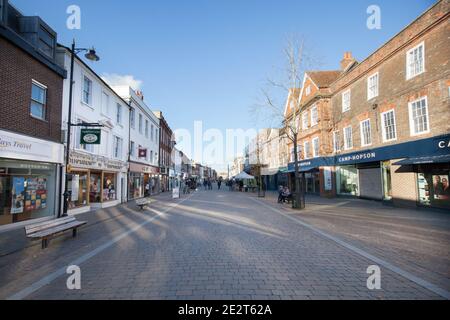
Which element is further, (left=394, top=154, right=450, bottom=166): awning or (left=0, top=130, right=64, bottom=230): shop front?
(left=394, top=154, right=450, bottom=166): awning

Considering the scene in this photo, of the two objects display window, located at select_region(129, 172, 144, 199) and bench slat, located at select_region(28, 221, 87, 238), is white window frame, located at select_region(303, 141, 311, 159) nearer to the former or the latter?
display window, located at select_region(129, 172, 144, 199)

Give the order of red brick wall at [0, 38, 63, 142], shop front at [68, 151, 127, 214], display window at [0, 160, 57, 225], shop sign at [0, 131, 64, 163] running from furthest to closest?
shop front at [68, 151, 127, 214], display window at [0, 160, 57, 225], red brick wall at [0, 38, 63, 142], shop sign at [0, 131, 64, 163]

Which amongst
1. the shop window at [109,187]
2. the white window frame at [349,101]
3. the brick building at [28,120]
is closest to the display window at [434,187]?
the white window frame at [349,101]

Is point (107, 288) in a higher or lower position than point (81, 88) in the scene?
lower

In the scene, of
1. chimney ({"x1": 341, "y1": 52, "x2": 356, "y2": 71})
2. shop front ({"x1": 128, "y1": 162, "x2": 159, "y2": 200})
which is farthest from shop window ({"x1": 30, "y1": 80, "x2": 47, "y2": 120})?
chimney ({"x1": 341, "y1": 52, "x2": 356, "y2": 71})

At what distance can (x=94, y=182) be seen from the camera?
14.9m

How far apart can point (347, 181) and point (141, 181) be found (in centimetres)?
2000

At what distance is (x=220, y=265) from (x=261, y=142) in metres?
43.1

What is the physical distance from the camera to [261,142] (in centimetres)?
4675

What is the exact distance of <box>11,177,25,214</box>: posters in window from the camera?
893cm

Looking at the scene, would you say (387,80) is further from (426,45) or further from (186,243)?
(186,243)

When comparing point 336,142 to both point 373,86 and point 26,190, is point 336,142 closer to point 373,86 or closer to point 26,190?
point 373,86

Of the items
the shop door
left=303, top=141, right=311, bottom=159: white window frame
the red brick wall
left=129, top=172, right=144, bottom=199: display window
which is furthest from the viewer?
left=303, top=141, right=311, bottom=159: white window frame
